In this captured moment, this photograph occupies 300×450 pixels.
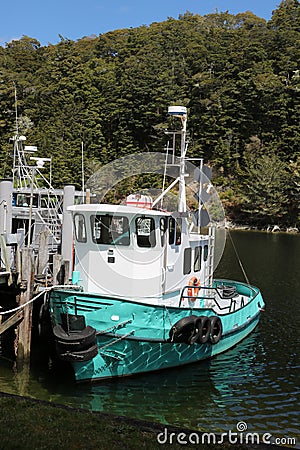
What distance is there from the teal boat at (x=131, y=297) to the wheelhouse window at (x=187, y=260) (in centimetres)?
3

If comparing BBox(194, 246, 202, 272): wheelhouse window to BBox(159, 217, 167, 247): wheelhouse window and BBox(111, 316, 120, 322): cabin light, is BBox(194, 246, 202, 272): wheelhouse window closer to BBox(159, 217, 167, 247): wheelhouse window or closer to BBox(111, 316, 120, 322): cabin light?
BBox(159, 217, 167, 247): wheelhouse window

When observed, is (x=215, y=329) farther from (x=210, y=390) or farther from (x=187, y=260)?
(x=187, y=260)

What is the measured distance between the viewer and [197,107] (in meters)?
91.7

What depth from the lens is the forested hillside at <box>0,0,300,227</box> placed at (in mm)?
77844

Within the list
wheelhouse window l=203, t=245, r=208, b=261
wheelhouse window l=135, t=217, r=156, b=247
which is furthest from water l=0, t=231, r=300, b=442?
wheelhouse window l=135, t=217, r=156, b=247

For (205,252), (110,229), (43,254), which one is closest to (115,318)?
(110,229)

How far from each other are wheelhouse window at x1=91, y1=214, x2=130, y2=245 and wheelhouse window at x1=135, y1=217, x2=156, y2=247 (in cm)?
30

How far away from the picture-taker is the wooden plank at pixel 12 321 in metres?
13.9

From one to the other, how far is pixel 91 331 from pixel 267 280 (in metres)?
19.5

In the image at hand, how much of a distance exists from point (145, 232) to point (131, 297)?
71.5 inches

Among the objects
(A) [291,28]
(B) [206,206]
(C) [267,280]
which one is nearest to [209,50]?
(A) [291,28]

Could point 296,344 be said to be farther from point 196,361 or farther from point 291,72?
point 291,72

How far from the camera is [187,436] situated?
836 centimetres

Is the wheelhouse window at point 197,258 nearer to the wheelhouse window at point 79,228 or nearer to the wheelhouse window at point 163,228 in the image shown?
the wheelhouse window at point 163,228
